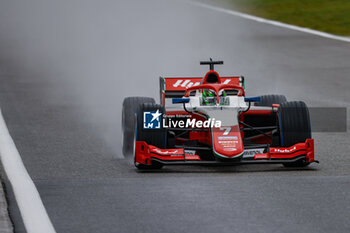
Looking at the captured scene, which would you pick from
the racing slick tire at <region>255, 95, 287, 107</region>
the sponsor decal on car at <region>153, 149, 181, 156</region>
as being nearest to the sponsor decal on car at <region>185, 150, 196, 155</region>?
the sponsor decal on car at <region>153, 149, 181, 156</region>

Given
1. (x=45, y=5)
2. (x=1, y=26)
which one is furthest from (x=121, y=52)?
(x=45, y=5)

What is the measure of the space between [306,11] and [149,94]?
12.9 m

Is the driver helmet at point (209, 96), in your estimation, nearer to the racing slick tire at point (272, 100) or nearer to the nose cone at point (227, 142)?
the nose cone at point (227, 142)

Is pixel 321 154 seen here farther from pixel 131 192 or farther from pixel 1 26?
pixel 1 26

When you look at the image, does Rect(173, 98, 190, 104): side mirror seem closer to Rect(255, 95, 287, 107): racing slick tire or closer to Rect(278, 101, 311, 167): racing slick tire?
Rect(278, 101, 311, 167): racing slick tire

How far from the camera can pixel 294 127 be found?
10.6m

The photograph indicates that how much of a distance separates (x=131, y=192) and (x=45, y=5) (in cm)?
2620

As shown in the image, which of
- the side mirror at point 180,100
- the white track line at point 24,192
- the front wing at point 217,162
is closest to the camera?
the white track line at point 24,192

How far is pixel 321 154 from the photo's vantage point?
11.5 m

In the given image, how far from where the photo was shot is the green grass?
90.7 ft

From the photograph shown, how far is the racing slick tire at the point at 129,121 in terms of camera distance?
11.3 metres

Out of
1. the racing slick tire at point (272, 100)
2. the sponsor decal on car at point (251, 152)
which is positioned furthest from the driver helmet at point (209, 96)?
the racing slick tire at point (272, 100)

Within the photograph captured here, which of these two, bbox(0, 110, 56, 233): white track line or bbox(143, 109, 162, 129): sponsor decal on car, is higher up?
bbox(143, 109, 162, 129): sponsor decal on car

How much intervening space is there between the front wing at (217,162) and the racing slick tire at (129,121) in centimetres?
98
